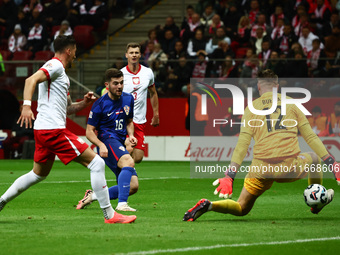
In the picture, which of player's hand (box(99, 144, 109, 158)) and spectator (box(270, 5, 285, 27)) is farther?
spectator (box(270, 5, 285, 27))

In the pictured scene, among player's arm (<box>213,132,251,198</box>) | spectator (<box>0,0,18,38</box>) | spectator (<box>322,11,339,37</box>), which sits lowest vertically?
spectator (<box>0,0,18,38</box>)

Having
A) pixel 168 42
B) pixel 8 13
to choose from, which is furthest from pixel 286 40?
pixel 8 13

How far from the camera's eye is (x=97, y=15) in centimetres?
2697

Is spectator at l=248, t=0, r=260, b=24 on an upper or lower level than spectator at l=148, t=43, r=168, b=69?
upper

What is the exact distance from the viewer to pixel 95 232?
25.1 ft

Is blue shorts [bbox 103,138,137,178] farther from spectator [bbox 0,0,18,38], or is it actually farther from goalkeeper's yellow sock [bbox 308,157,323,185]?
spectator [bbox 0,0,18,38]

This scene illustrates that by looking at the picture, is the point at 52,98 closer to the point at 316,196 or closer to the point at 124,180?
the point at 124,180

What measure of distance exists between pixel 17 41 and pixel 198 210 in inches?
773

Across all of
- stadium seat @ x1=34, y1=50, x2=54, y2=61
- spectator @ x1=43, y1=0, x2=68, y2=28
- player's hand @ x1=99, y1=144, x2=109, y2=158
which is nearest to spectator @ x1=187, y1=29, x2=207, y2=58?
stadium seat @ x1=34, y1=50, x2=54, y2=61

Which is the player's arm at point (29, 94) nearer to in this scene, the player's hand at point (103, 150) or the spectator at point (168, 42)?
the player's hand at point (103, 150)

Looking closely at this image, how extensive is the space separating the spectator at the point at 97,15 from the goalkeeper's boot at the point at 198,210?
19.3 meters

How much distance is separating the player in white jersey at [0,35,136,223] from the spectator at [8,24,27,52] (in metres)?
18.6

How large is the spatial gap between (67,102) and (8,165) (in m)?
11.1

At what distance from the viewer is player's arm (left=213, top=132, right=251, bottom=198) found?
8.05 m
